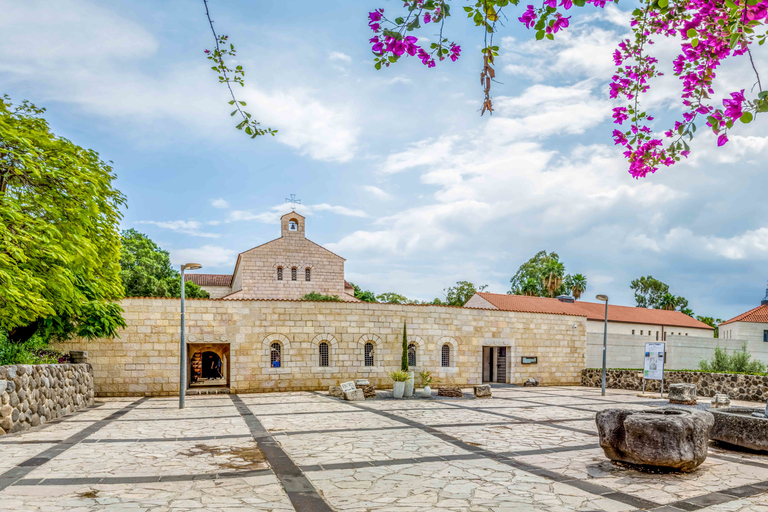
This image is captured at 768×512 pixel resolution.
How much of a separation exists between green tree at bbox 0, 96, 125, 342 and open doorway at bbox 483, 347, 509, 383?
1667cm

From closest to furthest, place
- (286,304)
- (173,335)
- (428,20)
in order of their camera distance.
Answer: (428,20)
(173,335)
(286,304)

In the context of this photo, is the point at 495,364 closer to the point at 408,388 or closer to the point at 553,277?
the point at 408,388

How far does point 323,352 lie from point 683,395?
12.3 meters

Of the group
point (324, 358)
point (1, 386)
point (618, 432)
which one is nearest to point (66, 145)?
point (1, 386)

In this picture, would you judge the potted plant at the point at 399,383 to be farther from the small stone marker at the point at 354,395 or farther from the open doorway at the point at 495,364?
the open doorway at the point at 495,364

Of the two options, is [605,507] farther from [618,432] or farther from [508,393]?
[508,393]

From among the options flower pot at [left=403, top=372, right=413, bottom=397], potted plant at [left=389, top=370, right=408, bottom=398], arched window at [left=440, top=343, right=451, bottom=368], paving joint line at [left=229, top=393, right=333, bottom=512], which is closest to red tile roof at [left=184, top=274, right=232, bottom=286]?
arched window at [left=440, top=343, right=451, bottom=368]

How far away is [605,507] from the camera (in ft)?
17.4

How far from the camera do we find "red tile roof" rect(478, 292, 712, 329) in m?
35.6

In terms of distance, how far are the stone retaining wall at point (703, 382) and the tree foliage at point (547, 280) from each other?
2731 centimetres

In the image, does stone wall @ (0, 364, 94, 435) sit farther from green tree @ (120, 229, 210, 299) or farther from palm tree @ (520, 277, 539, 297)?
palm tree @ (520, 277, 539, 297)

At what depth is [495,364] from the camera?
80.5ft

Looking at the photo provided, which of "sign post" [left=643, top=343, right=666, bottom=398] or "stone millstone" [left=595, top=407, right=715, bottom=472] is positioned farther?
"sign post" [left=643, top=343, right=666, bottom=398]

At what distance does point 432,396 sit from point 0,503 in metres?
13.8
